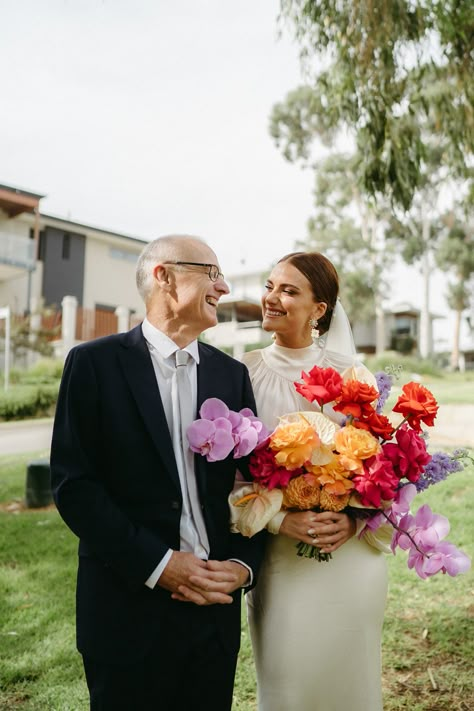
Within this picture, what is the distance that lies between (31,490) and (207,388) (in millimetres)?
5406

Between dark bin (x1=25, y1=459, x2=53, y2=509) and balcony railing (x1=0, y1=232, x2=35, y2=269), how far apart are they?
15.2 metres

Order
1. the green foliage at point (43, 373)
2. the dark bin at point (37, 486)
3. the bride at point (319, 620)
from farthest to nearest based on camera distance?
the green foliage at point (43, 373) → the dark bin at point (37, 486) → the bride at point (319, 620)

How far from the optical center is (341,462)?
2.06 metres

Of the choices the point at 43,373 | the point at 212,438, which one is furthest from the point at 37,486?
the point at 43,373

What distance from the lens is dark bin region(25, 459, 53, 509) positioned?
6902 mm

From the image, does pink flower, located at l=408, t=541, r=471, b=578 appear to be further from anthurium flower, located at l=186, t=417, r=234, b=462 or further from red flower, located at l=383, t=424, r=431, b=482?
anthurium flower, located at l=186, t=417, r=234, b=462

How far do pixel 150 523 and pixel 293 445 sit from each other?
526mm

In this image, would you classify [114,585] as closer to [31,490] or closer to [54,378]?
[31,490]

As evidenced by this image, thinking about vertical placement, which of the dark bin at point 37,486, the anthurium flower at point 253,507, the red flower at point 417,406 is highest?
the red flower at point 417,406

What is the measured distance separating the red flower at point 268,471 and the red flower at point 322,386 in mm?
245

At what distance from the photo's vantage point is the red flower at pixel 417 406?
7.29ft

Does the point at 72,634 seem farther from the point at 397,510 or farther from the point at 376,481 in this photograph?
the point at 376,481

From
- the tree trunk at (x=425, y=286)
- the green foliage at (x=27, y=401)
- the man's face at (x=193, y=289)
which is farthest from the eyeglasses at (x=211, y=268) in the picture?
the tree trunk at (x=425, y=286)

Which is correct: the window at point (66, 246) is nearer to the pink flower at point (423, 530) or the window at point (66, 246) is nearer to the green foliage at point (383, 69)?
the green foliage at point (383, 69)
